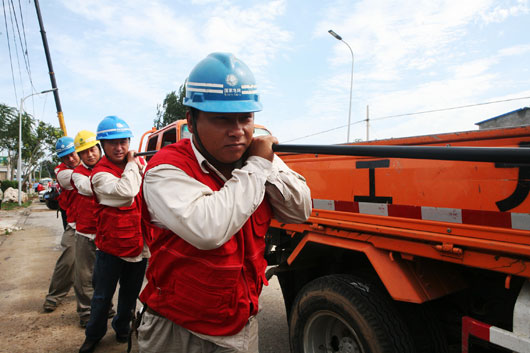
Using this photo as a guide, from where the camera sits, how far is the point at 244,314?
4.78 feet

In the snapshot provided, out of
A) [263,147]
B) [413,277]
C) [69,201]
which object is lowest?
[413,277]

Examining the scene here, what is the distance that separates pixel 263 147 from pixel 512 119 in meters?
2.65

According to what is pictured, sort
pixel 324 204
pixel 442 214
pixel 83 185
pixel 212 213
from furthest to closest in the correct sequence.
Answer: pixel 83 185 < pixel 324 204 < pixel 442 214 < pixel 212 213

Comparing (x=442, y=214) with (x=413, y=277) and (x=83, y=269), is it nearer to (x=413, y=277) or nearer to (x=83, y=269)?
(x=413, y=277)

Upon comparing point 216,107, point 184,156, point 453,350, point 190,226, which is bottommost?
point 453,350

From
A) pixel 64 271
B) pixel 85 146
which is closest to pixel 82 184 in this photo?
pixel 85 146

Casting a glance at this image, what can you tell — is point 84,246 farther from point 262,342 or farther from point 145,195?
point 145,195

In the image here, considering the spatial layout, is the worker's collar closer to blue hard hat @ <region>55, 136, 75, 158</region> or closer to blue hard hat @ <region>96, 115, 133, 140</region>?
blue hard hat @ <region>96, 115, 133, 140</region>

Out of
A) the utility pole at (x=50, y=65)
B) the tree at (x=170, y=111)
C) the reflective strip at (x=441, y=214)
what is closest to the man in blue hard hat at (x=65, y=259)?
the reflective strip at (x=441, y=214)

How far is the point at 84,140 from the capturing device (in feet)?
13.1


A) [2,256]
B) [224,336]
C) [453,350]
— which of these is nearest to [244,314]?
[224,336]

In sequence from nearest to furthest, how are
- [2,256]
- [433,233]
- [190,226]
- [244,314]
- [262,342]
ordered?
[190,226]
[244,314]
[433,233]
[262,342]
[2,256]

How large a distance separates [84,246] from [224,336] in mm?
2920

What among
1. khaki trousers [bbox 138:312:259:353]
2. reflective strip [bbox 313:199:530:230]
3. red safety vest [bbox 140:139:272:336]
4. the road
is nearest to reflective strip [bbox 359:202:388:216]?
reflective strip [bbox 313:199:530:230]
